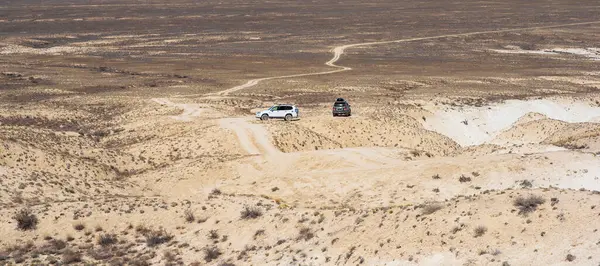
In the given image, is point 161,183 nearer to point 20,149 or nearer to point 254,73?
point 20,149

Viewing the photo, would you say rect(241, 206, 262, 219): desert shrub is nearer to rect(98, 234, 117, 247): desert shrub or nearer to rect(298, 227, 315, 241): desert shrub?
rect(298, 227, 315, 241): desert shrub

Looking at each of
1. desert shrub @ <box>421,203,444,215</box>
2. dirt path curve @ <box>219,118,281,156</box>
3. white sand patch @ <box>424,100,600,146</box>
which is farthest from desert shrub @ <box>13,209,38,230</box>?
white sand patch @ <box>424,100,600,146</box>

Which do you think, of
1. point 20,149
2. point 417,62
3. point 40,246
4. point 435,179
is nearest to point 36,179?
point 20,149

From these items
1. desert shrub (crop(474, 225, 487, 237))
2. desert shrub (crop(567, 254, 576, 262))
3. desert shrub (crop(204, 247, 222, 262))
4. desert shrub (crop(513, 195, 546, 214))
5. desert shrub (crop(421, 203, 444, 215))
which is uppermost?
desert shrub (crop(513, 195, 546, 214))

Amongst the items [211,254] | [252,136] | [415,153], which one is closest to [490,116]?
[415,153]

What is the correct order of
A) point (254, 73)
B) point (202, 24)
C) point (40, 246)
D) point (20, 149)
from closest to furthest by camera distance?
point (40, 246) < point (20, 149) < point (254, 73) < point (202, 24)

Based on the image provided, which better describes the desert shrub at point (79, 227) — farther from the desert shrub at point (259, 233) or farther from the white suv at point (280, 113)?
the white suv at point (280, 113)
